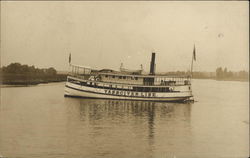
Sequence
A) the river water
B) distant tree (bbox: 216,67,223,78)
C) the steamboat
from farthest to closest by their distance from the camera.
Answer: the steamboat
distant tree (bbox: 216,67,223,78)
the river water

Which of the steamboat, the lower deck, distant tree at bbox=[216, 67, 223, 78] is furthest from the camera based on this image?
the lower deck

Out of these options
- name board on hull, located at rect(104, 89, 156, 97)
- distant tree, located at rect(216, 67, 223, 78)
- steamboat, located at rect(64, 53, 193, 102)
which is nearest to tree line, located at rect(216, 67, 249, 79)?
distant tree, located at rect(216, 67, 223, 78)

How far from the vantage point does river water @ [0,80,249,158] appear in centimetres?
286

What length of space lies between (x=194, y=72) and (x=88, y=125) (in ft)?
4.39

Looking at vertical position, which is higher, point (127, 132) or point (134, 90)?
point (134, 90)

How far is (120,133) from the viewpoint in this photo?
3318 millimetres

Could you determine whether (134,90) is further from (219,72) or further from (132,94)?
(219,72)

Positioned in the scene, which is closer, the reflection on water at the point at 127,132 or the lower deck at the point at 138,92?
the reflection on water at the point at 127,132

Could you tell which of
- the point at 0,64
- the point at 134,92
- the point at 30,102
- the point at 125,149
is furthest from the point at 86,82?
the point at 125,149

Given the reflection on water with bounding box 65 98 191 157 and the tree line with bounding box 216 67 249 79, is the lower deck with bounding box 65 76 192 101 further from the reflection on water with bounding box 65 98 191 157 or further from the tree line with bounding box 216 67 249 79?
the tree line with bounding box 216 67 249 79

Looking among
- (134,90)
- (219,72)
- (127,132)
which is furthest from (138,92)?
(127,132)

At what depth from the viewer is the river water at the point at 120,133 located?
9.39 ft

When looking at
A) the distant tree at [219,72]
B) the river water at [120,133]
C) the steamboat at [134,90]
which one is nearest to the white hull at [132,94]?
the steamboat at [134,90]

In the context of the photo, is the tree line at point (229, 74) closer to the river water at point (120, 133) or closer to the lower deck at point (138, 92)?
the river water at point (120, 133)
